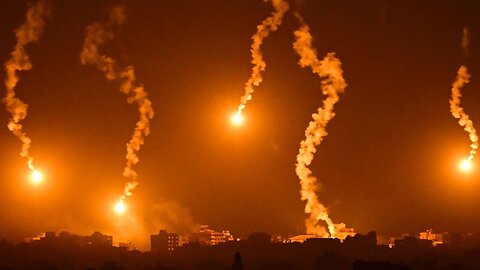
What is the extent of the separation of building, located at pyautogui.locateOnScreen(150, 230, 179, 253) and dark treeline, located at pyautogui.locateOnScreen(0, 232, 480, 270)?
1167 mm

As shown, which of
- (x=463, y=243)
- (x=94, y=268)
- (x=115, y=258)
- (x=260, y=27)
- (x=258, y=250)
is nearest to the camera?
(x=260, y=27)

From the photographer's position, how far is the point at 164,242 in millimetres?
105125

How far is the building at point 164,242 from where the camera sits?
103450mm

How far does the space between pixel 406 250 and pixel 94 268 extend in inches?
1415

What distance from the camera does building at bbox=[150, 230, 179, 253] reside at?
103450 mm

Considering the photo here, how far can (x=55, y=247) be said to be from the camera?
9681cm

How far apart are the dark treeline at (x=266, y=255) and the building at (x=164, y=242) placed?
1167 mm

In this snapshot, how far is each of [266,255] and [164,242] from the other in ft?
49.1

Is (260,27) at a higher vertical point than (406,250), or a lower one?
higher

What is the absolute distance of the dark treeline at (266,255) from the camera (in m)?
87.9

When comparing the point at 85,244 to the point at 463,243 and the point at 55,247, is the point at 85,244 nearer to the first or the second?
the point at 55,247

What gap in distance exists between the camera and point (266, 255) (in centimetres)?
9562


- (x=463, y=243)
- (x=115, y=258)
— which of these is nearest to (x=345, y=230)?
(x=463, y=243)

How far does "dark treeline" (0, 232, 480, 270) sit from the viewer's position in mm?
87938
